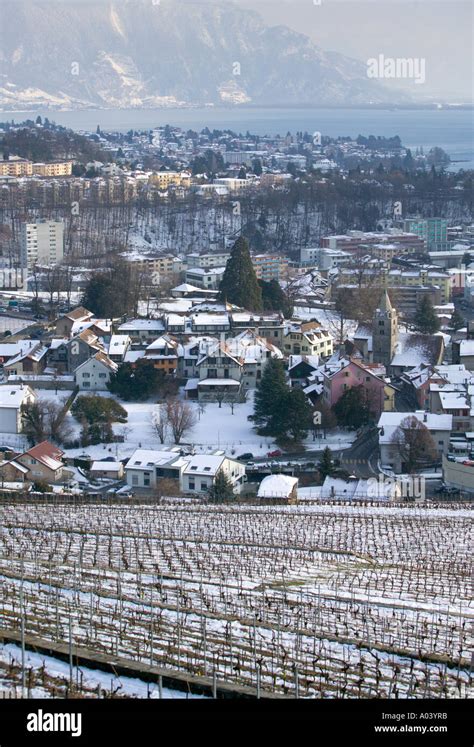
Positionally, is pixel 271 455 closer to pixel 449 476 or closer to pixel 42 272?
pixel 449 476

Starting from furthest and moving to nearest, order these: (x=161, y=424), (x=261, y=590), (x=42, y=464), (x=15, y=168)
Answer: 1. (x=15, y=168)
2. (x=161, y=424)
3. (x=42, y=464)
4. (x=261, y=590)

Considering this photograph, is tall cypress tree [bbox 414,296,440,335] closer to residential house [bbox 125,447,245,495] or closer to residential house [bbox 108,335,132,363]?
residential house [bbox 108,335,132,363]

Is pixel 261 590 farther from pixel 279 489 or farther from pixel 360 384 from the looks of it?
pixel 360 384

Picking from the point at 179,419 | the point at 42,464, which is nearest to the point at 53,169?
the point at 179,419

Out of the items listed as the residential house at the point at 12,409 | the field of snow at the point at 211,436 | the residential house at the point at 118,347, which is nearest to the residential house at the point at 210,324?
the residential house at the point at 118,347

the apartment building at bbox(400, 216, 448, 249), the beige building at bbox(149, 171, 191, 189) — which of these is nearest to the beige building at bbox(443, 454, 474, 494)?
the apartment building at bbox(400, 216, 448, 249)
